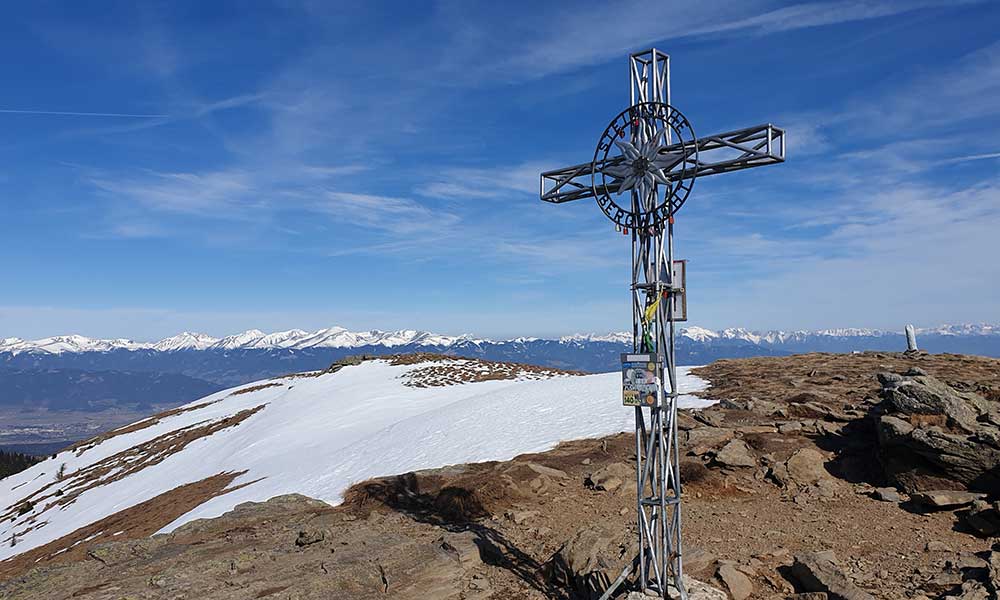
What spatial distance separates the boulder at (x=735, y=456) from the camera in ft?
53.2

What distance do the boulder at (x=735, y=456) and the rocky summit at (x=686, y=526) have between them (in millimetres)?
58

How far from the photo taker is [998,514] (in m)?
11.3

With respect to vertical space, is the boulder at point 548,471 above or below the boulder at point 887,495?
below

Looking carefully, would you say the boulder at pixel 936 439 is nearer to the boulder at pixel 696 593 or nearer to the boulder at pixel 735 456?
the boulder at pixel 735 456

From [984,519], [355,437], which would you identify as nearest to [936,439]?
[984,519]

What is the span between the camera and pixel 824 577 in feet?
30.9

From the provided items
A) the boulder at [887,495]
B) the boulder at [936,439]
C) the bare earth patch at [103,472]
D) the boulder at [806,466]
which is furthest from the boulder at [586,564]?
the bare earth patch at [103,472]

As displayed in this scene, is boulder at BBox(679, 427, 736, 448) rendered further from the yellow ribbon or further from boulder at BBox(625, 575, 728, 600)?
the yellow ribbon

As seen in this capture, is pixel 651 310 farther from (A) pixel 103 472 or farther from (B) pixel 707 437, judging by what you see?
(A) pixel 103 472

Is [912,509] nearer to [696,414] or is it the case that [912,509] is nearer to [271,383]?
[696,414]

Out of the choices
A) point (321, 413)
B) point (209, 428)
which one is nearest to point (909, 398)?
point (321, 413)

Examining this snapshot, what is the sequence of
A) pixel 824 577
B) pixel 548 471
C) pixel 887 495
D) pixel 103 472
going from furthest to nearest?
pixel 103 472, pixel 548 471, pixel 887 495, pixel 824 577

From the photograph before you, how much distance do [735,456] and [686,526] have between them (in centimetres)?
399

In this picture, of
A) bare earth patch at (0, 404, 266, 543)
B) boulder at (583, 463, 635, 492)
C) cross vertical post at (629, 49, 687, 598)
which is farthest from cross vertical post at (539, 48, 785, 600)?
bare earth patch at (0, 404, 266, 543)
